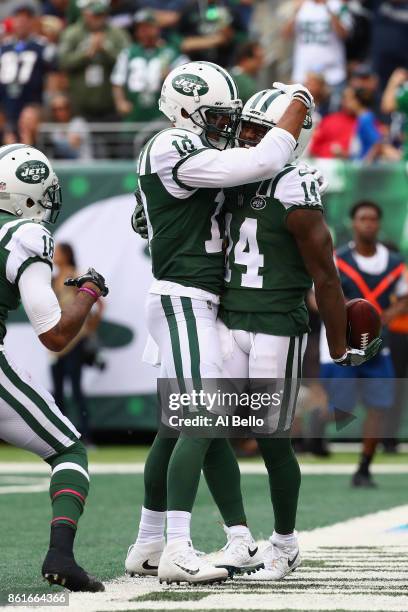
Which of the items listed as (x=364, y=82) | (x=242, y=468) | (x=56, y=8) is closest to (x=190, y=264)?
(x=242, y=468)

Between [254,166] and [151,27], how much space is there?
8717 millimetres

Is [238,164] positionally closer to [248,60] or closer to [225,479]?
[225,479]

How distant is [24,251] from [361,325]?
4.87 feet

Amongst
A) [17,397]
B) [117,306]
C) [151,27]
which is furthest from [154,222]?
[151,27]

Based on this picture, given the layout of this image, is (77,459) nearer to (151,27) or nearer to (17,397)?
(17,397)

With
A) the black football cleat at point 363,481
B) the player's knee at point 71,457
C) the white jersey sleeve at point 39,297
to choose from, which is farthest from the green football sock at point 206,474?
the black football cleat at point 363,481

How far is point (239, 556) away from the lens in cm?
545

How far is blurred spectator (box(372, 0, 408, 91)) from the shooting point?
47.9ft

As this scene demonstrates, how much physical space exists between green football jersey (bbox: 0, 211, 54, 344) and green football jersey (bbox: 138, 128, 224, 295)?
1.83 feet

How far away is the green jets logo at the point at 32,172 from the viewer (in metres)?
5.10

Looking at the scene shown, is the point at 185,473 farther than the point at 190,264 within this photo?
No

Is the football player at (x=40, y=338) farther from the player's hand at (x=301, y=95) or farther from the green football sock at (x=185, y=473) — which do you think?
the player's hand at (x=301, y=95)

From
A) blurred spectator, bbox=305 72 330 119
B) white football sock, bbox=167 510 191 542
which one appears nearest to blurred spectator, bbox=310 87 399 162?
blurred spectator, bbox=305 72 330 119

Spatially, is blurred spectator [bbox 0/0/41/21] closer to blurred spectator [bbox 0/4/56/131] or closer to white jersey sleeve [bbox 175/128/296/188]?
blurred spectator [bbox 0/4/56/131]
